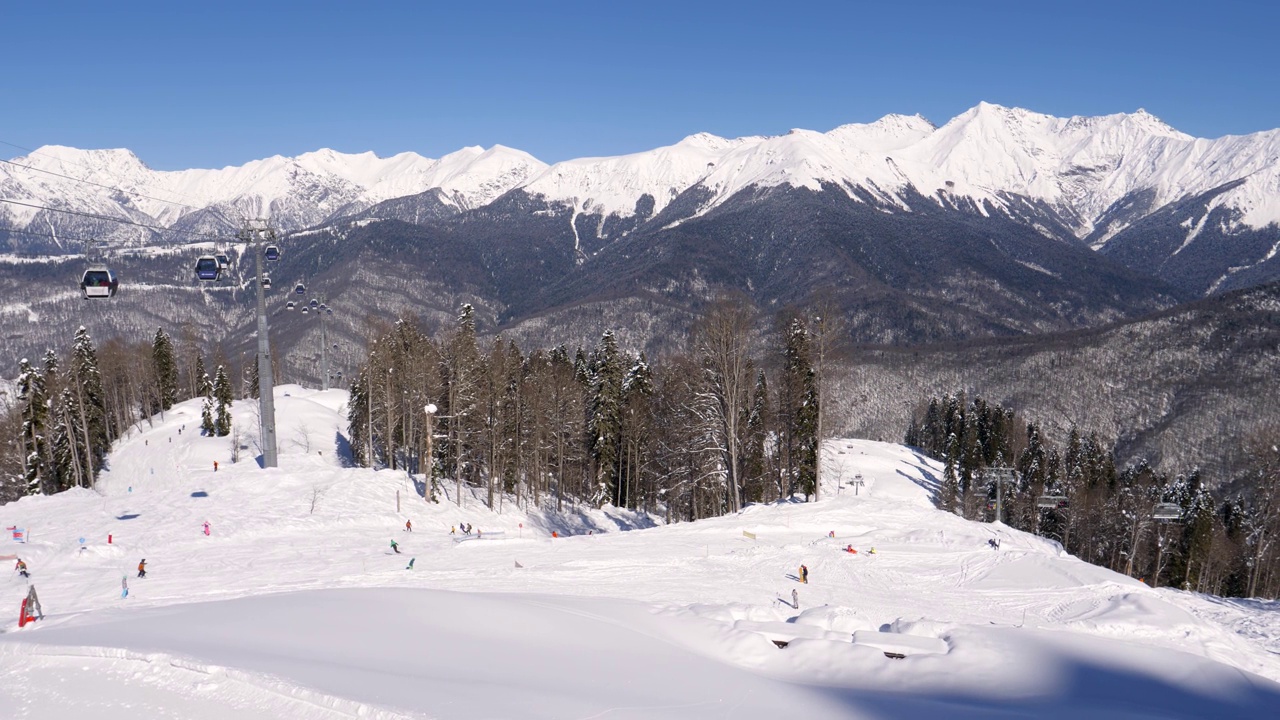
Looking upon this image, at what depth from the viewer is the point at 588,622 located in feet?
55.8

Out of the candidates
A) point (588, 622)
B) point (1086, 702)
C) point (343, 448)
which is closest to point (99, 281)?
point (588, 622)

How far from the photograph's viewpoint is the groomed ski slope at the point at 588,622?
12602 mm

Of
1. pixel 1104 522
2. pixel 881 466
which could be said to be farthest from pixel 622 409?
pixel 881 466

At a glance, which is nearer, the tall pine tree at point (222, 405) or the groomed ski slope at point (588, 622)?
the groomed ski slope at point (588, 622)

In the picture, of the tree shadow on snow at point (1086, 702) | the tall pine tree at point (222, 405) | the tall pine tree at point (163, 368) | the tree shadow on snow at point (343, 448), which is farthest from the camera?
the tall pine tree at point (163, 368)

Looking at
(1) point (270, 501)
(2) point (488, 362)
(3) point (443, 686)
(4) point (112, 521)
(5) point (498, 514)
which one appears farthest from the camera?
(2) point (488, 362)

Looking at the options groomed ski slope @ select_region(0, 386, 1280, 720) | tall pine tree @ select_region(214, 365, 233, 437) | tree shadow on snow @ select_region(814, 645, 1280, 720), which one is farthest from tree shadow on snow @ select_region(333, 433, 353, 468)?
tree shadow on snow @ select_region(814, 645, 1280, 720)

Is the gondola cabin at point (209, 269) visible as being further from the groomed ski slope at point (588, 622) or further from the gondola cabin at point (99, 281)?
the groomed ski slope at point (588, 622)

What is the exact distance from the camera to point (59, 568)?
81.4 feet

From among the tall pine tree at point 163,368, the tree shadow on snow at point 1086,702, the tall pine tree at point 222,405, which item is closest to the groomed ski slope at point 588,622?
the tree shadow on snow at point 1086,702

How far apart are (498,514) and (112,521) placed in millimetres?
18129

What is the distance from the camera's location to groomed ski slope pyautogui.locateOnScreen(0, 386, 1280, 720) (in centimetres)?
1260

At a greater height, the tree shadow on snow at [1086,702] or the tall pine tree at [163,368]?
the tall pine tree at [163,368]

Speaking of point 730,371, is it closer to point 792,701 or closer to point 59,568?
point 792,701
